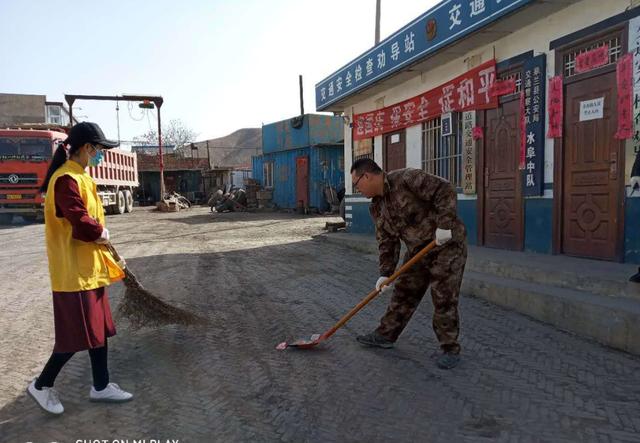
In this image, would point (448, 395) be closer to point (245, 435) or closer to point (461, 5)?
point (245, 435)

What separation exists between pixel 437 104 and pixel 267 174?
17.2m

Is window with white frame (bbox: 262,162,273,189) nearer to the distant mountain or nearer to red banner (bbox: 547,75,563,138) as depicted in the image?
red banner (bbox: 547,75,563,138)

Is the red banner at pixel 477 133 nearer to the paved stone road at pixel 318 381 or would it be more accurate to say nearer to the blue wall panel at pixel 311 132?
the paved stone road at pixel 318 381

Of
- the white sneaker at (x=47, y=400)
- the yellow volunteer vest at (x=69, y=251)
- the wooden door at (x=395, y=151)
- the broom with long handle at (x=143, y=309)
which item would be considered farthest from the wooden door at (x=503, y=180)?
the white sneaker at (x=47, y=400)

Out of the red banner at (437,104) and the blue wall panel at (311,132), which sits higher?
the blue wall panel at (311,132)

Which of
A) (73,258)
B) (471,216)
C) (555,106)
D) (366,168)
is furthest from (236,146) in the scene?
(73,258)

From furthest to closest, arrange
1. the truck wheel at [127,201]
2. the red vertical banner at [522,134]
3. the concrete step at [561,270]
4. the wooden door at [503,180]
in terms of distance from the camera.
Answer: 1. the truck wheel at [127,201]
2. the wooden door at [503,180]
3. the red vertical banner at [522,134]
4. the concrete step at [561,270]

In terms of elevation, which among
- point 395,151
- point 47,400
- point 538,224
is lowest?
point 47,400

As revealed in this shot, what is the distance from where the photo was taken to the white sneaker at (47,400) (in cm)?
285

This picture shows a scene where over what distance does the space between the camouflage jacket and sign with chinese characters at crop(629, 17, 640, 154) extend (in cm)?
293

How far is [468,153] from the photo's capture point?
7828 millimetres

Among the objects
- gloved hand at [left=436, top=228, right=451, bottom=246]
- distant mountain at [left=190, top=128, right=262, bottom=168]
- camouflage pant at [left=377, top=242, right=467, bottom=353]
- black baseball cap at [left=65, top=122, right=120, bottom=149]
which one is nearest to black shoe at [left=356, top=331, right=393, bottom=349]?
camouflage pant at [left=377, top=242, right=467, bottom=353]

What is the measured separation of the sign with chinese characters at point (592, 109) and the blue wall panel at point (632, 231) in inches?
42.9

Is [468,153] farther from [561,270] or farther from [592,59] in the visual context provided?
[561,270]
